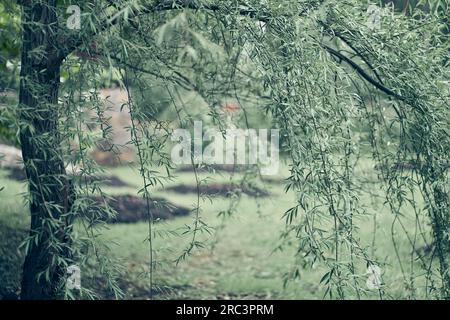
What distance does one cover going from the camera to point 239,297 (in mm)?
6477

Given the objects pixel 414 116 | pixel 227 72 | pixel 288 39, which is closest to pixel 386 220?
pixel 227 72

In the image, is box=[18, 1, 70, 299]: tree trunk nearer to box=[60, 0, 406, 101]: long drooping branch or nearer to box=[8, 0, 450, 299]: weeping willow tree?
box=[8, 0, 450, 299]: weeping willow tree

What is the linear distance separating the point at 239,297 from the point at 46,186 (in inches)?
134

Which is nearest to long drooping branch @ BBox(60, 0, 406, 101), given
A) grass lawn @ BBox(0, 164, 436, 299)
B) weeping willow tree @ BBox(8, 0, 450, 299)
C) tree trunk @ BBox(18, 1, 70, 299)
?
weeping willow tree @ BBox(8, 0, 450, 299)

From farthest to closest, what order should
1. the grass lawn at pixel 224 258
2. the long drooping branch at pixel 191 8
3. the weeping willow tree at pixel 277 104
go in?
the grass lawn at pixel 224 258 → the long drooping branch at pixel 191 8 → the weeping willow tree at pixel 277 104

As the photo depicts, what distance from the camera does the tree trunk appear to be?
3277 millimetres

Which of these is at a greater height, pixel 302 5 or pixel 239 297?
pixel 302 5

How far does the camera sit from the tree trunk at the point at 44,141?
10.8 ft

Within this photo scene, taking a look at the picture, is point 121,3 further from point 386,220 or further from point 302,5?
point 386,220

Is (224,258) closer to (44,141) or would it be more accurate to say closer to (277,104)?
(44,141)

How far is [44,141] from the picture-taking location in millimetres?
3305

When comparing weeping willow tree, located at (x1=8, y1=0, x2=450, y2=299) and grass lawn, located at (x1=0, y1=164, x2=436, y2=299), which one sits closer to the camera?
weeping willow tree, located at (x1=8, y1=0, x2=450, y2=299)

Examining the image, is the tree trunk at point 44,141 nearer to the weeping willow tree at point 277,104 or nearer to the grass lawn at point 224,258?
the weeping willow tree at point 277,104

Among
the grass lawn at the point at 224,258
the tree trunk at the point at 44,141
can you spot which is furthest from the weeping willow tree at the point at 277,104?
the grass lawn at the point at 224,258
